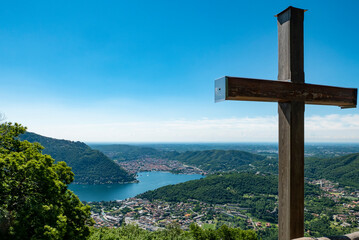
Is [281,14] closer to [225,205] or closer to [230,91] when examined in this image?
[230,91]

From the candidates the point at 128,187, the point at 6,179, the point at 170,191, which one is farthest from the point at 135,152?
the point at 6,179

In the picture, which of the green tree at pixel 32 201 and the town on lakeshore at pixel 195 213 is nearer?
the green tree at pixel 32 201

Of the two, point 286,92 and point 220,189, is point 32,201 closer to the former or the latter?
point 286,92

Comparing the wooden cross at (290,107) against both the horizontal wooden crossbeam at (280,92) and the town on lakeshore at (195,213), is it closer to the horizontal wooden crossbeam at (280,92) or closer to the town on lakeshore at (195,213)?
the horizontal wooden crossbeam at (280,92)

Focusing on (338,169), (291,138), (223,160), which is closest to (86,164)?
(223,160)

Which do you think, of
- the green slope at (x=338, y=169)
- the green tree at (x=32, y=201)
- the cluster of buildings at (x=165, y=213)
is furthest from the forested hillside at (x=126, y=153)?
the green tree at (x=32, y=201)

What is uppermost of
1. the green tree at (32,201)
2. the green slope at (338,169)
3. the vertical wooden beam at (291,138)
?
the vertical wooden beam at (291,138)
